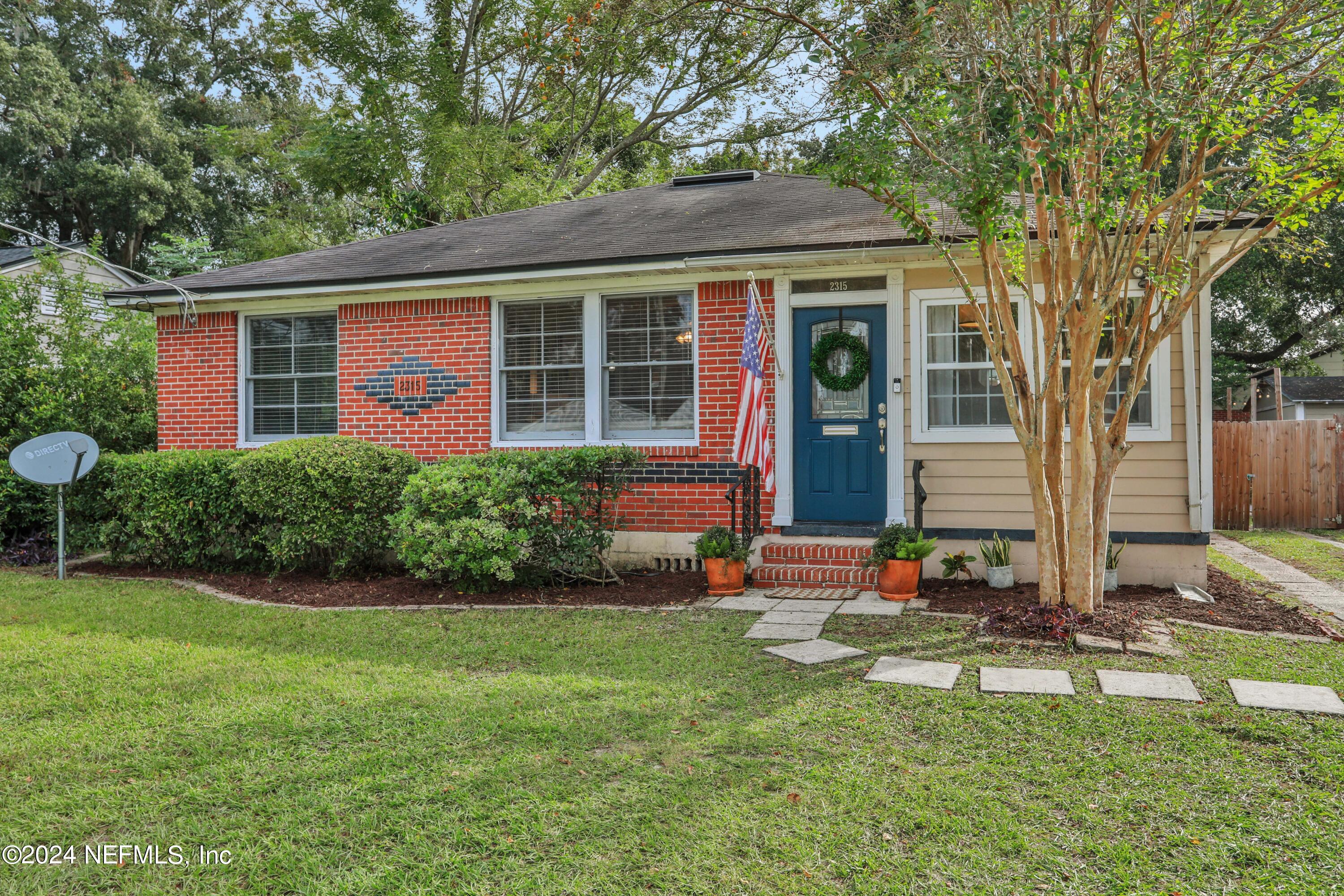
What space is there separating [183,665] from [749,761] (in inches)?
135

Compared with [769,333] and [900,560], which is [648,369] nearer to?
[769,333]

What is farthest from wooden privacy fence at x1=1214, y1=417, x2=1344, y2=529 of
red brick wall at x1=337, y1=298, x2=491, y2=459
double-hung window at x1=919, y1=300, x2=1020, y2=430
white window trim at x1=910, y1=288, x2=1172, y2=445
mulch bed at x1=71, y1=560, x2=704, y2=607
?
red brick wall at x1=337, y1=298, x2=491, y2=459

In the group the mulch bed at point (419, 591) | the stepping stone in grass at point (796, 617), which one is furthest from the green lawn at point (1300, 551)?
the mulch bed at point (419, 591)

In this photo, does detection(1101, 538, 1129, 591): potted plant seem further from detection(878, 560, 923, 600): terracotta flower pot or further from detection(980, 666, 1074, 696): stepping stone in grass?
detection(980, 666, 1074, 696): stepping stone in grass

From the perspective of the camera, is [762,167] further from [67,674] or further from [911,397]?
[67,674]

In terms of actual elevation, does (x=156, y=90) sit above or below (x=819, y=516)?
above

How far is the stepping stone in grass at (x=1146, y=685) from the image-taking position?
414 centimetres

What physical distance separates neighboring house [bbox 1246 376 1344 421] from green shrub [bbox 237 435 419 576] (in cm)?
2229

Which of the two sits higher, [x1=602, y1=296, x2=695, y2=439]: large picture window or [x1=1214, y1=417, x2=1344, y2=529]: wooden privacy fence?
[x1=602, y1=296, x2=695, y2=439]: large picture window

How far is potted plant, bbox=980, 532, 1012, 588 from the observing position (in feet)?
21.8

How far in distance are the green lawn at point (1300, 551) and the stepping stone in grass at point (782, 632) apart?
5.35m

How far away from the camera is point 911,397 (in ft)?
A: 23.9

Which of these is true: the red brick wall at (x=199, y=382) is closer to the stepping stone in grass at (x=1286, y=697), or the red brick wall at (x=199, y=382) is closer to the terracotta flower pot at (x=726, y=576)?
the terracotta flower pot at (x=726, y=576)

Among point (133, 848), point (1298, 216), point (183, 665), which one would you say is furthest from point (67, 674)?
point (1298, 216)
